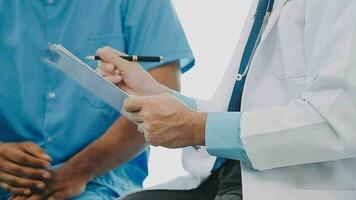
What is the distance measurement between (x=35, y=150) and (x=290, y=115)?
2.16 feet

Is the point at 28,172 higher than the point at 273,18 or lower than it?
lower

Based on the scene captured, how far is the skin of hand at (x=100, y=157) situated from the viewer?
1.26m

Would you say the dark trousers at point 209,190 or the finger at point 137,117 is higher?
the finger at point 137,117

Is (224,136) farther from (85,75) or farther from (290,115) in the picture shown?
(85,75)

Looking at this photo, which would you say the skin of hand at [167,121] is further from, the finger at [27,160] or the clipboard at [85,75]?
the finger at [27,160]

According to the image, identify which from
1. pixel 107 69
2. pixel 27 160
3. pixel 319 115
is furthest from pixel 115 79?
pixel 319 115

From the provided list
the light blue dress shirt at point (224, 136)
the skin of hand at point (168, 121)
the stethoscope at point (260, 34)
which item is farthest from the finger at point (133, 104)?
the stethoscope at point (260, 34)

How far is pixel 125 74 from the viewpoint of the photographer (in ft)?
3.99

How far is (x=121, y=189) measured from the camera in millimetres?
1358

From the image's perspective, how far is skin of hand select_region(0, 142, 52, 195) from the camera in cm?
124

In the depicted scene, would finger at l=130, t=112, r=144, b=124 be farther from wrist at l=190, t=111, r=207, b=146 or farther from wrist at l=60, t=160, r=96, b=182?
wrist at l=60, t=160, r=96, b=182

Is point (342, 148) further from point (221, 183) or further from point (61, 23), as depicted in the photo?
point (61, 23)

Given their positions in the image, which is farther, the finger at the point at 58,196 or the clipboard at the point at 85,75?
the finger at the point at 58,196

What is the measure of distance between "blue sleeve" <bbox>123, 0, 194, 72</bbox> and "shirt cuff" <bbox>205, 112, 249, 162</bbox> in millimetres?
477
